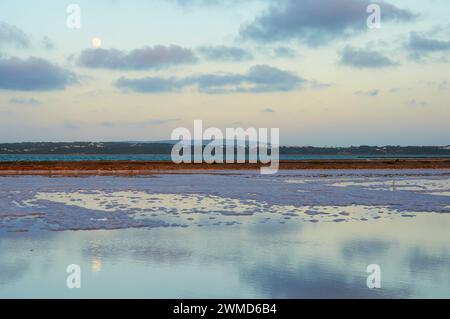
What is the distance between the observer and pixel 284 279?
795 cm

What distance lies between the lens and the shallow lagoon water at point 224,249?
755cm

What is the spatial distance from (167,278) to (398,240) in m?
5.87

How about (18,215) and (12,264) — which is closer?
(12,264)

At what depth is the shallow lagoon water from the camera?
7547mm

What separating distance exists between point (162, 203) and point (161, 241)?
8576 mm

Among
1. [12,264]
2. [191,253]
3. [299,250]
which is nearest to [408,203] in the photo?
[299,250]

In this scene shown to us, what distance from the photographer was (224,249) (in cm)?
1040

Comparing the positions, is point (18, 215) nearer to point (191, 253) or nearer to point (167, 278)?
point (191, 253)

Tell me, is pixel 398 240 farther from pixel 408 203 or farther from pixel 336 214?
pixel 408 203

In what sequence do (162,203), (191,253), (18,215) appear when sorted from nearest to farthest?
(191,253), (18,215), (162,203)

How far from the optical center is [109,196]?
2258cm
